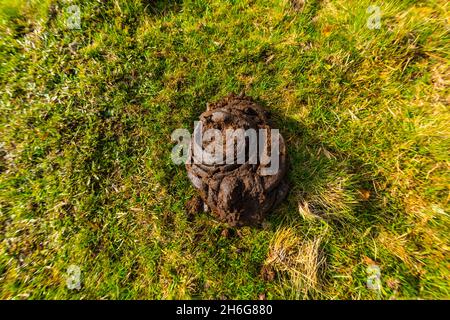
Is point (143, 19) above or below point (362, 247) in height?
above

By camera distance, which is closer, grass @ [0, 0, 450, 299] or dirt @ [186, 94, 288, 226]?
dirt @ [186, 94, 288, 226]

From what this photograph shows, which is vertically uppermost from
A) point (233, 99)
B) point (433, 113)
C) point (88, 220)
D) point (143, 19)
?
point (143, 19)

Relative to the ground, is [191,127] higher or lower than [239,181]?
higher

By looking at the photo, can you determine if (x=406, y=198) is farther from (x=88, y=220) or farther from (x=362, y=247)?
(x=88, y=220)

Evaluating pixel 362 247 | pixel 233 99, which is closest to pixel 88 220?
pixel 233 99
